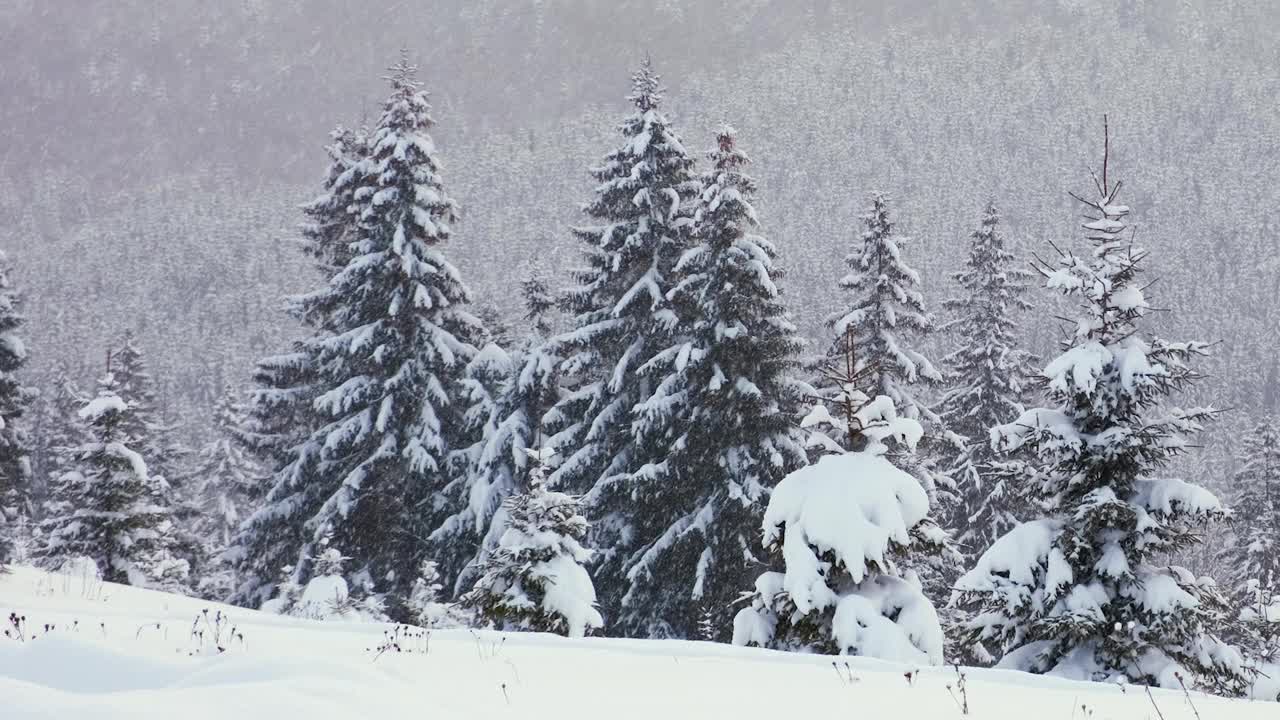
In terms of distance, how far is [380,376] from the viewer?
24.4 meters

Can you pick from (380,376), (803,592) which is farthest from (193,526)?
(803,592)

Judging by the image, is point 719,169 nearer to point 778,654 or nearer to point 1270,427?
point 778,654

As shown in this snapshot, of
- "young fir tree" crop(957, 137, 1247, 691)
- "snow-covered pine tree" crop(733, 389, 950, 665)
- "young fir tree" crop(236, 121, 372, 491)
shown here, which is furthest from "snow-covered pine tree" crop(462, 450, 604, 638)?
"young fir tree" crop(236, 121, 372, 491)

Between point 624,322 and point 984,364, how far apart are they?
11.6 metres

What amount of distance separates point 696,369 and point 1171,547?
9772 mm

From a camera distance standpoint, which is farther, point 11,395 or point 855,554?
point 11,395

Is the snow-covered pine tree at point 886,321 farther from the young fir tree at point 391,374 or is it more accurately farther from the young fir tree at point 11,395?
the young fir tree at point 11,395

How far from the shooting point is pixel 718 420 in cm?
1934

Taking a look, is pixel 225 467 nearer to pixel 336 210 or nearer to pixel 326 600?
pixel 336 210

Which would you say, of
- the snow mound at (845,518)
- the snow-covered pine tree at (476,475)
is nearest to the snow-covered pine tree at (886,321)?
the snow-covered pine tree at (476,475)

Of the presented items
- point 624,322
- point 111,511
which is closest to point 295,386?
point 111,511

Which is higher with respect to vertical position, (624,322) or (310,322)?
(310,322)

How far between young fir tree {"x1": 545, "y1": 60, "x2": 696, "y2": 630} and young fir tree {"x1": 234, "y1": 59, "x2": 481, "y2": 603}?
387 cm

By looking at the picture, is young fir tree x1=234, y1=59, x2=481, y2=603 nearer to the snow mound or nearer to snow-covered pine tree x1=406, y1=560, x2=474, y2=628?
snow-covered pine tree x1=406, y1=560, x2=474, y2=628
